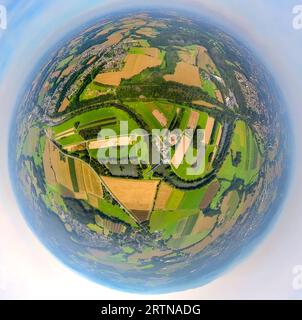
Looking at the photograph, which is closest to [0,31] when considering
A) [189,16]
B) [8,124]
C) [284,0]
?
[8,124]

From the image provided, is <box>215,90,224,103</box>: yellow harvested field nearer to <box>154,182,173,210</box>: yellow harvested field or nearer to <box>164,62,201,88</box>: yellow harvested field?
<box>164,62,201,88</box>: yellow harvested field

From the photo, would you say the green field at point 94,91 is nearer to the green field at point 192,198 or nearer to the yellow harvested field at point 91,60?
the yellow harvested field at point 91,60

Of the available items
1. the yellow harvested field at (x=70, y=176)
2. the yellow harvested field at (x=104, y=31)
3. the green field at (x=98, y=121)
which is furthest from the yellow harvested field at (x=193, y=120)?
the yellow harvested field at (x=104, y=31)

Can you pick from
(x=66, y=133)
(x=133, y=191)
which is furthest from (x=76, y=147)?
(x=133, y=191)

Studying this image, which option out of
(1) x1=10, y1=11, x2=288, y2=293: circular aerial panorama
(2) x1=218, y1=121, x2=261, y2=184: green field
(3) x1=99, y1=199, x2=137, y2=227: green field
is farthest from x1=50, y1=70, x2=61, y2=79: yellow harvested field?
(2) x1=218, y1=121, x2=261, y2=184: green field

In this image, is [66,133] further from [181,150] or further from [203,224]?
[203,224]
